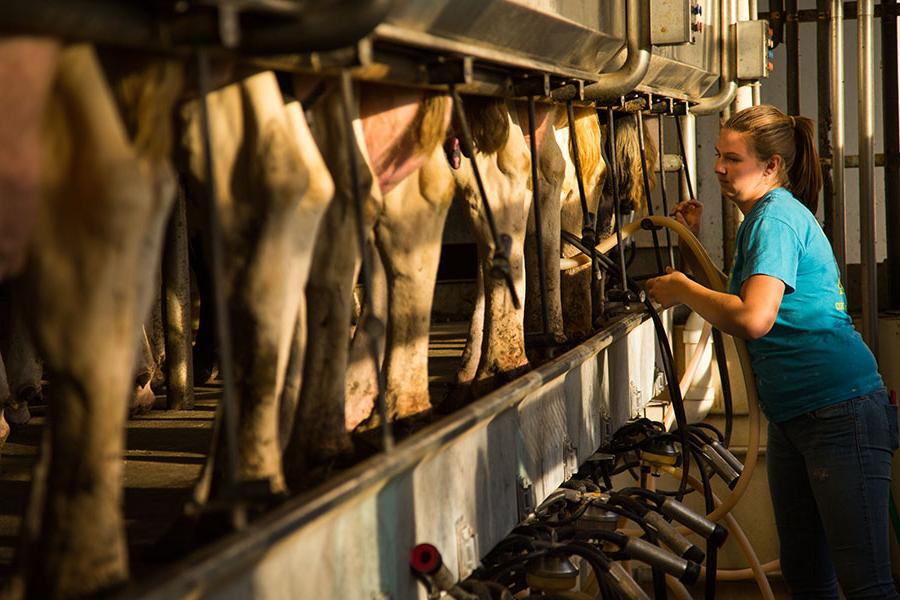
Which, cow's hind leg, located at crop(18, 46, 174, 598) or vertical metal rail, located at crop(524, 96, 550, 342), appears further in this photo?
vertical metal rail, located at crop(524, 96, 550, 342)

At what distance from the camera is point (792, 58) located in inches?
307

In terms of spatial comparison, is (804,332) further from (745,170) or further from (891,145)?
(891,145)

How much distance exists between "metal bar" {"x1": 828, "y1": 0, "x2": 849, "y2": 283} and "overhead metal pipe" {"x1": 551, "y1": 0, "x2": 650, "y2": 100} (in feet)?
9.77

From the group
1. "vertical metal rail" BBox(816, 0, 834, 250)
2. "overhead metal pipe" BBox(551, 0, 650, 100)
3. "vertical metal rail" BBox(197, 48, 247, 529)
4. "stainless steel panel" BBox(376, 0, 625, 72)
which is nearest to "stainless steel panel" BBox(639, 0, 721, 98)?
"overhead metal pipe" BBox(551, 0, 650, 100)

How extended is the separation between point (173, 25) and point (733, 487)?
3.28m

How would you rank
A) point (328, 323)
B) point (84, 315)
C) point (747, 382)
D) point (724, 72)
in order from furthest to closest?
point (724, 72) < point (747, 382) < point (328, 323) < point (84, 315)

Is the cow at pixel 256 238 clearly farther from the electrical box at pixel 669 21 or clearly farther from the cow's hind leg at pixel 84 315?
the electrical box at pixel 669 21

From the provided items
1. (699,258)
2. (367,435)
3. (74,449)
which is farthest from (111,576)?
(699,258)

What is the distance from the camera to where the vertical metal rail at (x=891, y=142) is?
25.0 feet

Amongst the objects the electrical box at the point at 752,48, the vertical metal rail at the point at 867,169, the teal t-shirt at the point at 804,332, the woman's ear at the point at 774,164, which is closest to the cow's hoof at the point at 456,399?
the teal t-shirt at the point at 804,332

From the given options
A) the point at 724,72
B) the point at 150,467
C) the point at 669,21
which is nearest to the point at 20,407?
the point at 150,467

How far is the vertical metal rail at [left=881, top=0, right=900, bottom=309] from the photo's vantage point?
7.61 metres

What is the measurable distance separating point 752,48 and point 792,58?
129 centimetres

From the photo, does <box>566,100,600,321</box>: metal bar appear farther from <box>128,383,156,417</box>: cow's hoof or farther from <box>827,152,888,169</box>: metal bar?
<box>827,152,888,169</box>: metal bar
